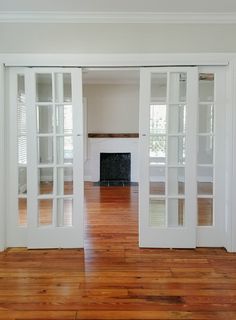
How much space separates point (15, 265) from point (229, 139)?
8.47ft

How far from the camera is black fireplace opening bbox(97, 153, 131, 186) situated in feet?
26.2

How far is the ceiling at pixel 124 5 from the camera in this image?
9.95ft

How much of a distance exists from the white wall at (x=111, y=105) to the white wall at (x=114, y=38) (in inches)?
179

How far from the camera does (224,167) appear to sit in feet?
11.4

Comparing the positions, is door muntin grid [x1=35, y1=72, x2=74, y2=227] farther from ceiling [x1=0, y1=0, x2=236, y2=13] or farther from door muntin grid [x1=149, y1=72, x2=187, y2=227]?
door muntin grid [x1=149, y1=72, x2=187, y2=227]

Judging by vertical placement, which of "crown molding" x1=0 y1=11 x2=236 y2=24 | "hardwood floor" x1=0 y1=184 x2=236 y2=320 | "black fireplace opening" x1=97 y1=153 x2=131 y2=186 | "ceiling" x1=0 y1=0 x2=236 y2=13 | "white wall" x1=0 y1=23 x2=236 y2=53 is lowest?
"hardwood floor" x1=0 y1=184 x2=236 y2=320

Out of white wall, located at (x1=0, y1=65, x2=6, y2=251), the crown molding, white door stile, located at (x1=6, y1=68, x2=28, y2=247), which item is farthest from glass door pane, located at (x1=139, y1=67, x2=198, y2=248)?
white wall, located at (x1=0, y1=65, x2=6, y2=251)

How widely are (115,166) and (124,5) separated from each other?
5.21 metres

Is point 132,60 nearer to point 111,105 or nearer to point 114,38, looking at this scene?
point 114,38

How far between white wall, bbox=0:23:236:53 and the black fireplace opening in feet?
15.7

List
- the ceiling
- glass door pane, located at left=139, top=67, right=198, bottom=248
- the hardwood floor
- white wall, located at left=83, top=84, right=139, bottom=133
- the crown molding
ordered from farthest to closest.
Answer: white wall, located at left=83, top=84, right=139, bottom=133 < glass door pane, located at left=139, top=67, right=198, bottom=248 < the crown molding < the ceiling < the hardwood floor

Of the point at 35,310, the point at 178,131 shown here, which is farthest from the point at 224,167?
the point at 35,310

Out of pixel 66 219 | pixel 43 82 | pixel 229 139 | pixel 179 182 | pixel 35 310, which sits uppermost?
pixel 43 82

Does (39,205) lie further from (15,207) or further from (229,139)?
(229,139)
